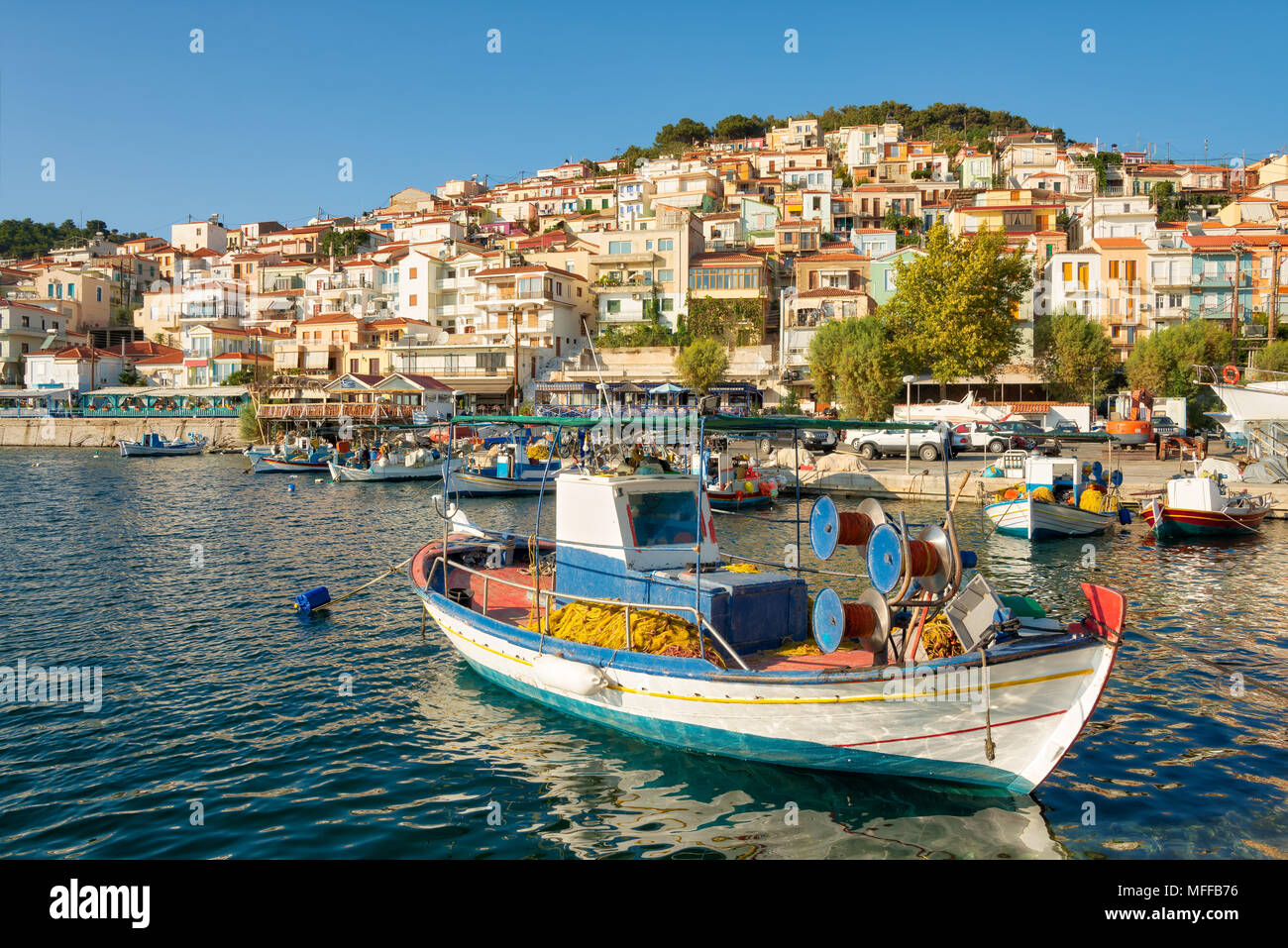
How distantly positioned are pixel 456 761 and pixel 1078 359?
51.3 m

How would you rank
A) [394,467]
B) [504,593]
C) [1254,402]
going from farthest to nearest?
[394,467]
[1254,402]
[504,593]

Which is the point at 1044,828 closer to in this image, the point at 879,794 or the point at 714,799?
the point at 879,794

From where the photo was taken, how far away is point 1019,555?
75.6ft

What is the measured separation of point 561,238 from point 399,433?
33284 mm

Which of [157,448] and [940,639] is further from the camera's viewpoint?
[157,448]

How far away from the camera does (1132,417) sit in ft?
155

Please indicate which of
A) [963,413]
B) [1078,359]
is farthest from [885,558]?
[1078,359]

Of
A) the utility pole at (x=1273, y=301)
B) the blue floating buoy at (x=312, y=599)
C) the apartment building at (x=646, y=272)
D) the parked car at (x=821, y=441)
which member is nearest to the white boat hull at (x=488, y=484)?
the parked car at (x=821, y=441)

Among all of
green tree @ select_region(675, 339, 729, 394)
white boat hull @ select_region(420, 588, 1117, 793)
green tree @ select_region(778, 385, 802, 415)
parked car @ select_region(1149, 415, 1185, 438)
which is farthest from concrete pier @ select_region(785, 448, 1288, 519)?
white boat hull @ select_region(420, 588, 1117, 793)

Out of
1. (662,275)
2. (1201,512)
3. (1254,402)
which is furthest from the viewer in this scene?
(662,275)

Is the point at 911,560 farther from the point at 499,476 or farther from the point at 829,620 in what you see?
the point at 499,476

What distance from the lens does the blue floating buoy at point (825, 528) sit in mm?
9039

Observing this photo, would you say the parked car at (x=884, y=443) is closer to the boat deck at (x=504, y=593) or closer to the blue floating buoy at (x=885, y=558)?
the boat deck at (x=504, y=593)
